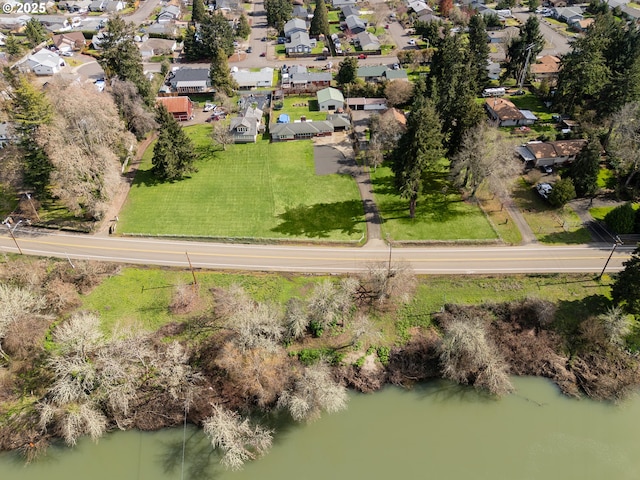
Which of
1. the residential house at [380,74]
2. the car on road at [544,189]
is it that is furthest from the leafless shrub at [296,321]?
the residential house at [380,74]

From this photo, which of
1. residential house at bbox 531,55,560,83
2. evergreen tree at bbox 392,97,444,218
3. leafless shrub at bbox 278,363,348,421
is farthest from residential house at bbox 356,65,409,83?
leafless shrub at bbox 278,363,348,421

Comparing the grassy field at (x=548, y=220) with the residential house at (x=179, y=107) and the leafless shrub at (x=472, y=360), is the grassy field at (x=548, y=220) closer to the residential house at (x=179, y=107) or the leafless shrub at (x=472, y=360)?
the leafless shrub at (x=472, y=360)

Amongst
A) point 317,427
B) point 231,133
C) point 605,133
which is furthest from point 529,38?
point 317,427

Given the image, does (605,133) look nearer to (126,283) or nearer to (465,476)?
(465,476)

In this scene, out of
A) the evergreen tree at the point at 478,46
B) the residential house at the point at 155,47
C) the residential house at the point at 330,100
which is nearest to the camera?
the residential house at the point at 330,100

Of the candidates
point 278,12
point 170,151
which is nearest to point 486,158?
point 170,151

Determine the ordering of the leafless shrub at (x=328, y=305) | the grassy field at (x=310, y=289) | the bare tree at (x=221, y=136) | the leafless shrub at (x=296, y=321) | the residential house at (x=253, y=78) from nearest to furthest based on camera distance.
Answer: the leafless shrub at (x=296, y=321) → the leafless shrub at (x=328, y=305) → the grassy field at (x=310, y=289) → the bare tree at (x=221, y=136) → the residential house at (x=253, y=78)

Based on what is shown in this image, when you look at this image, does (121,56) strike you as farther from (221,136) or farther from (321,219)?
(321,219)
